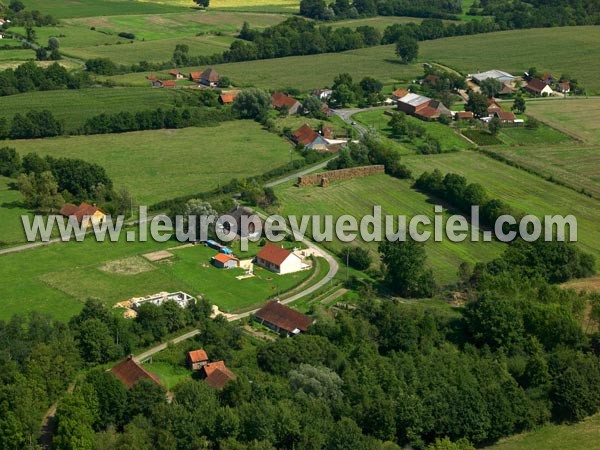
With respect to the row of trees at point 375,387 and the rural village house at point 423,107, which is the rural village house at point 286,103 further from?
the row of trees at point 375,387

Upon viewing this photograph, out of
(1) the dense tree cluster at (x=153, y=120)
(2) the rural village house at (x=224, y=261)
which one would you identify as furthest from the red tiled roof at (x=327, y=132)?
(2) the rural village house at (x=224, y=261)

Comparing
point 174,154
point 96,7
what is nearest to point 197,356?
point 174,154

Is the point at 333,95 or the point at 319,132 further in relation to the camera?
the point at 333,95

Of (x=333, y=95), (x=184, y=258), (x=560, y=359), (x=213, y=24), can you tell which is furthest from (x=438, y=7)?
(x=560, y=359)

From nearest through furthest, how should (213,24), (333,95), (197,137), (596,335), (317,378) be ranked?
(317,378) < (596,335) < (197,137) < (333,95) < (213,24)

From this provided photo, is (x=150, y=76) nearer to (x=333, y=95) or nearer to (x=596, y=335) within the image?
(x=333, y=95)

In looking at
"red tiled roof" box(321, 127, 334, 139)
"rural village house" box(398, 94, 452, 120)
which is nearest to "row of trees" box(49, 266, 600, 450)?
"red tiled roof" box(321, 127, 334, 139)

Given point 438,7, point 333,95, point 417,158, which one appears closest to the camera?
point 417,158
